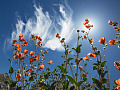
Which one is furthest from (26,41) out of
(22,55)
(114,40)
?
(114,40)

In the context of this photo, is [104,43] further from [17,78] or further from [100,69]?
[17,78]

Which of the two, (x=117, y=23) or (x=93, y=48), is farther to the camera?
(x=117, y=23)

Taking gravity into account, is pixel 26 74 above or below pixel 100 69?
above

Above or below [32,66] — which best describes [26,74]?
below

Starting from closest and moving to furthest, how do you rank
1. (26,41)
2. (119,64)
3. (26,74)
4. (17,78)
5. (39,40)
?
(119,64), (17,78), (26,74), (26,41), (39,40)

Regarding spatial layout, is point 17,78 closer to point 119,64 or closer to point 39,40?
point 39,40

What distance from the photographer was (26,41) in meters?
3.85

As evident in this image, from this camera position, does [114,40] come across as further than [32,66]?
No

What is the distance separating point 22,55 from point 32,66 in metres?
0.67

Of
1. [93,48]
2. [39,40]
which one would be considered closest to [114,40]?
[93,48]

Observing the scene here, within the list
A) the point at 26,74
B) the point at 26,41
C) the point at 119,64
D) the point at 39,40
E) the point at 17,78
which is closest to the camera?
the point at 119,64

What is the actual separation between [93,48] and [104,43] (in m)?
0.37

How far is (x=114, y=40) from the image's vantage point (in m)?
3.12

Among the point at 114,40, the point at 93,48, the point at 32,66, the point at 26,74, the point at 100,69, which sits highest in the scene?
the point at 114,40
